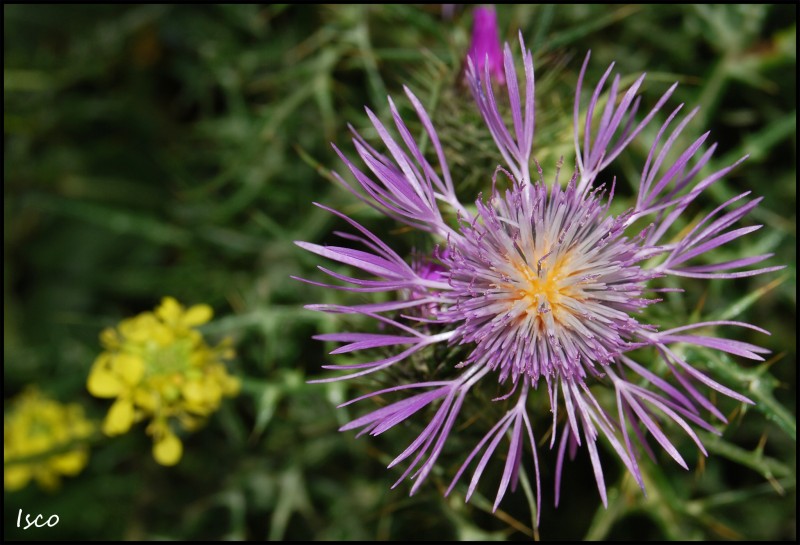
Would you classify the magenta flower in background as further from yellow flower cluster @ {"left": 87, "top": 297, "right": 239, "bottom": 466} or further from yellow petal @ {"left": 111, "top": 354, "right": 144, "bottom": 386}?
yellow petal @ {"left": 111, "top": 354, "right": 144, "bottom": 386}

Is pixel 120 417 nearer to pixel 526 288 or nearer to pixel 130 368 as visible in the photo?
pixel 130 368

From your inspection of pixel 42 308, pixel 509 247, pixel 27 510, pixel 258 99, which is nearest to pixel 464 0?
pixel 258 99

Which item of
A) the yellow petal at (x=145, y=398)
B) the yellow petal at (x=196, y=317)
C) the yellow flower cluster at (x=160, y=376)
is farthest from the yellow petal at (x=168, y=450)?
the yellow petal at (x=196, y=317)

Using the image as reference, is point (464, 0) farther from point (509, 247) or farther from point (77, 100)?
point (77, 100)

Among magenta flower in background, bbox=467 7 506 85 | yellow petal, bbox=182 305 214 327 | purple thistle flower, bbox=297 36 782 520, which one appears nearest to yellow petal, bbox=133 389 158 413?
yellow petal, bbox=182 305 214 327

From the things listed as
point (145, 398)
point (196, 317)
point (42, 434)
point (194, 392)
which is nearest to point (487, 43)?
point (196, 317)
